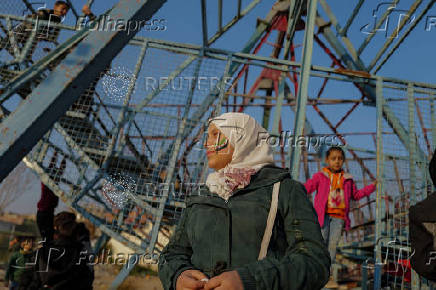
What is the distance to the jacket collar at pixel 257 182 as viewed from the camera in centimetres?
138

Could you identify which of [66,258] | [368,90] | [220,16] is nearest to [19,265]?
[66,258]

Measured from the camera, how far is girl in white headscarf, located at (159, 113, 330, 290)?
3.64 ft

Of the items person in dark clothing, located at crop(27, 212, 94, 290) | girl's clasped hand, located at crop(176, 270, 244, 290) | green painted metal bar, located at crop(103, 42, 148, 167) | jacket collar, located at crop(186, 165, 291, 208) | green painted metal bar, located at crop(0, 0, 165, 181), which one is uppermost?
green painted metal bar, located at crop(103, 42, 148, 167)

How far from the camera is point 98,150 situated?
4.98 m

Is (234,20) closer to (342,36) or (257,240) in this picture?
(342,36)

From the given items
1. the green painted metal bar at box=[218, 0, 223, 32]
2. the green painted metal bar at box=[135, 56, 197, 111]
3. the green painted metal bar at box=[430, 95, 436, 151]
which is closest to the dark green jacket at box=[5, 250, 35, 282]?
the green painted metal bar at box=[135, 56, 197, 111]

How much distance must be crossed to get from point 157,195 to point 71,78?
3.32m

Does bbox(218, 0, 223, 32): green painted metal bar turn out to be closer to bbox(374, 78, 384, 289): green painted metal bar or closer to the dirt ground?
bbox(374, 78, 384, 289): green painted metal bar

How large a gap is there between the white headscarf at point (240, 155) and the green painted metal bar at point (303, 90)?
1704 mm

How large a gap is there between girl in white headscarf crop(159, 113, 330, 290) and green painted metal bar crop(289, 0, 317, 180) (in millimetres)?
1766

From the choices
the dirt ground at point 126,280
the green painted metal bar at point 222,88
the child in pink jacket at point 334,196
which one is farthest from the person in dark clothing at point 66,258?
the child in pink jacket at point 334,196

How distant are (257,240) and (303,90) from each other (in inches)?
103

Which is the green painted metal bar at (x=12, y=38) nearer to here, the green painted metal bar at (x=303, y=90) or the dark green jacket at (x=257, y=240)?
the green painted metal bar at (x=303, y=90)

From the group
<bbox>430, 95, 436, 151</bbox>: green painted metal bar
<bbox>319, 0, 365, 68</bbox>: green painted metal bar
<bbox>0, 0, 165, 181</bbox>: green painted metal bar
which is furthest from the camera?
<bbox>319, 0, 365, 68</bbox>: green painted metal bar
